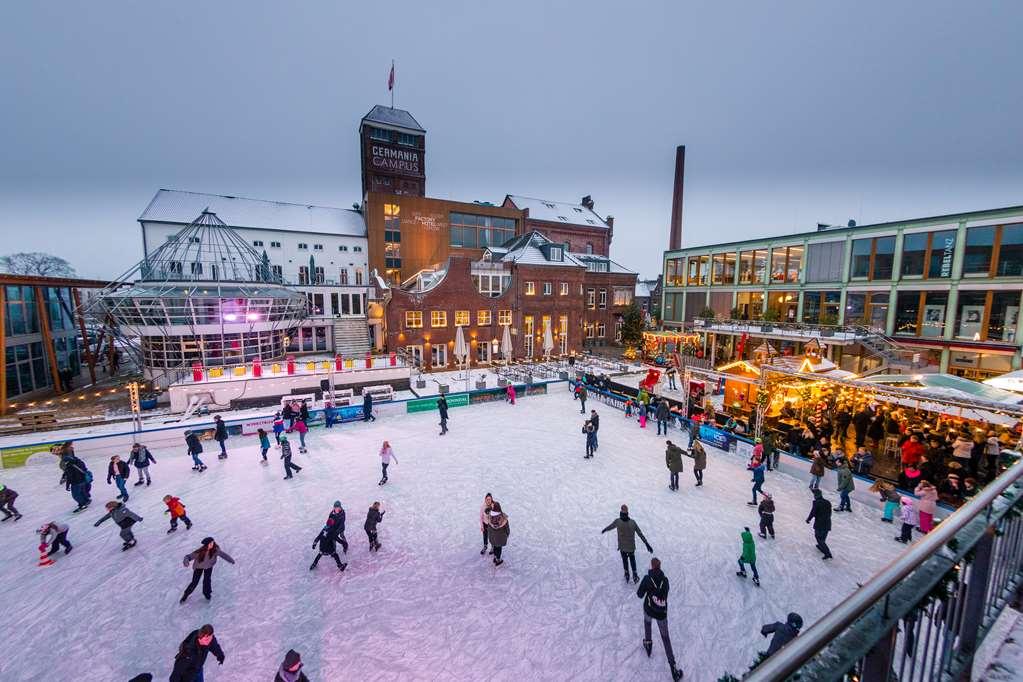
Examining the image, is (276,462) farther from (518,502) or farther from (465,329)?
(465,329)

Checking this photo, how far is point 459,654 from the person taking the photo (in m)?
7.28

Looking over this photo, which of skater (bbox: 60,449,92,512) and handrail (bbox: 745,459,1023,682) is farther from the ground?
handrail (bbox: 745,459,1023,682)

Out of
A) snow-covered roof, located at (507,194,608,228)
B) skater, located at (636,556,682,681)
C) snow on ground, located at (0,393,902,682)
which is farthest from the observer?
snow-covered roof, located at (507,194,608,228)

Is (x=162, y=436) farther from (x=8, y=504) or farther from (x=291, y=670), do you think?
(x=291, y=670)

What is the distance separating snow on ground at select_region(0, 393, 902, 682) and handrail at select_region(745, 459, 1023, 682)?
6251 mm

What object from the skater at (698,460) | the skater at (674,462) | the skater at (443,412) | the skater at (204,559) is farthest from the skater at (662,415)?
the skater at (204,559)

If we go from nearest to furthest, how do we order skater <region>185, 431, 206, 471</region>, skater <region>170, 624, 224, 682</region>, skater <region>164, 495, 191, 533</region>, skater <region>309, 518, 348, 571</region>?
skater <region>170, 624, 224, 682</region> → skater <region>309, 518, 348, 571</region> → skater <region>164, 495, 191, 533</region> → skater <region>185, 431, 206, 471</region>

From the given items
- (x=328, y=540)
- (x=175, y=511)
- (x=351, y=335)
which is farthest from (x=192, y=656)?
(x=351, y=335)

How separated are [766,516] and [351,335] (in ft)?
96.4

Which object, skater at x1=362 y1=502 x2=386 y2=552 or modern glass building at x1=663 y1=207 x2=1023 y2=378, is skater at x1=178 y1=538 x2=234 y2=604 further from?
modern glass building at x1=663 y1=207 x2=1023 y2=378

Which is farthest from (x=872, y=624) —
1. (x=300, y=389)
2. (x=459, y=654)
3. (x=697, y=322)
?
(x=697, y=322)

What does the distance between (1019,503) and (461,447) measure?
47.9ft

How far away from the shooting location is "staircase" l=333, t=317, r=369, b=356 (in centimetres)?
3197

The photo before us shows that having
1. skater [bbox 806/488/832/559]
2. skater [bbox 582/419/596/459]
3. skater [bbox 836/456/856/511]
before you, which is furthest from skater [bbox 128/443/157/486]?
skater [bbox 836/456/856/511]
